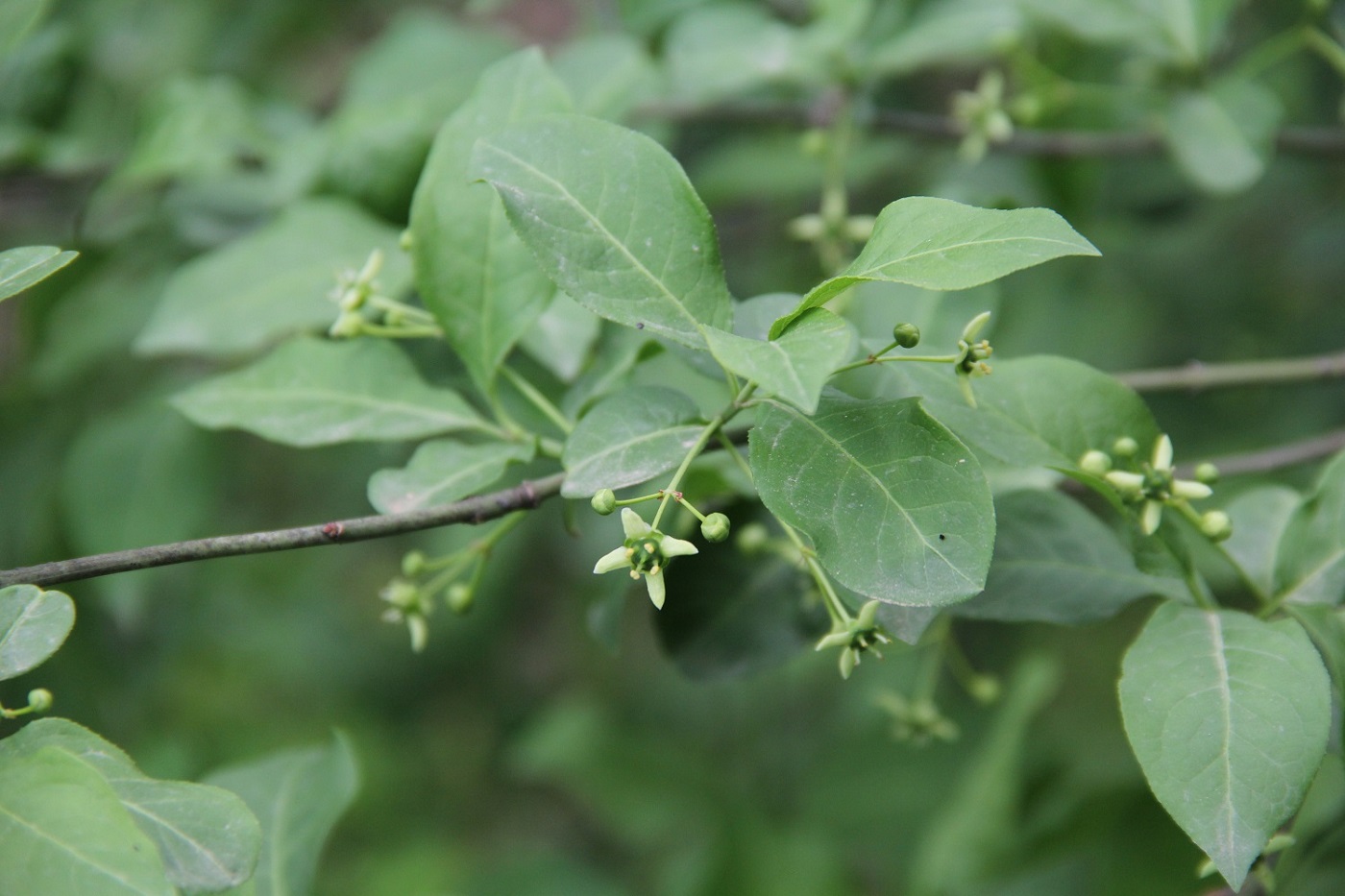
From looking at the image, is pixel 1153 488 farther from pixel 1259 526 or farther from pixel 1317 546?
pixel 1259 526

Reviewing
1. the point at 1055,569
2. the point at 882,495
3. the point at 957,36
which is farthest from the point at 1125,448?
the point at 957,36

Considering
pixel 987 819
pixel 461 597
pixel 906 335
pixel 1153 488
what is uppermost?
pixel 906 335

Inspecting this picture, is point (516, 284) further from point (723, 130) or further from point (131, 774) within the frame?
point (723, 130)

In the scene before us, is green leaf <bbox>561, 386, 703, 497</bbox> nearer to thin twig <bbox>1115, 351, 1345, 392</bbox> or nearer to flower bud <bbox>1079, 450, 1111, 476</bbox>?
flower bud <bbox>1079, 450, 1111, 476</bbox>

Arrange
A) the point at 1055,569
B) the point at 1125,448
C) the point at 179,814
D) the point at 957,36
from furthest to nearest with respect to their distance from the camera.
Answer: the point at 957,36
the point at 1055,569
the point at 1125,448
the point at 179,814

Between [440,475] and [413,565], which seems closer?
[440,475]

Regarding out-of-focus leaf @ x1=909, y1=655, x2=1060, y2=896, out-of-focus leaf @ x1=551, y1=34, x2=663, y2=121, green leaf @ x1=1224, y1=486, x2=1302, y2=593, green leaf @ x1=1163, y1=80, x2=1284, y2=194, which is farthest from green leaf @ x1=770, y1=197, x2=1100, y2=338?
out-of-focus leaf @ x1=909, y1=655, x2=1060, y2=896
